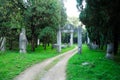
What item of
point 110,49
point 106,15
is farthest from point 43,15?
point 106,15

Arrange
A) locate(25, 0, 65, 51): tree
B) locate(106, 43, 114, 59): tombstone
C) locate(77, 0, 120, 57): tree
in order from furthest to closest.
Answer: locate(25, 0, 65, 51): tree, locate(106, 43, 114, 59): tombstone, locate(77, 0, 120, 57): tree

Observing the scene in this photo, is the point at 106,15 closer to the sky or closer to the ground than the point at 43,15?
closer to the ground

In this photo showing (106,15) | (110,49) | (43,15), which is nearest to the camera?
(106,15)

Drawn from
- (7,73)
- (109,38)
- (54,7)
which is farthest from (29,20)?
(7,73)

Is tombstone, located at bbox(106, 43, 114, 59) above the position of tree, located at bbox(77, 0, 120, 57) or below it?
below

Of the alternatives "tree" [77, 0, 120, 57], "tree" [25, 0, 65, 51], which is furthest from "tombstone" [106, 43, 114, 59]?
"tree" [25, 0, 65, 51]

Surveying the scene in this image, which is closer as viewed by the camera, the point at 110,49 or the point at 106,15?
the point at 106,15

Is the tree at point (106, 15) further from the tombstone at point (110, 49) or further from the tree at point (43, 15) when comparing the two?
the tree at point (43, 15)

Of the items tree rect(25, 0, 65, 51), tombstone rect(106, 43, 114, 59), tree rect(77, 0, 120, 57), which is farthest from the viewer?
tree rect(25, 0, 65, 51)

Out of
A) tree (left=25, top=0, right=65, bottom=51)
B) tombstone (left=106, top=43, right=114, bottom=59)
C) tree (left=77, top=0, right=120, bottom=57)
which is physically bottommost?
tombstone (left=106, top=43, right=114, bottom=59)

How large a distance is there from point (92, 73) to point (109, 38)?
5133 mm

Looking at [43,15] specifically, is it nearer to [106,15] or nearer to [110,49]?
[110,49]

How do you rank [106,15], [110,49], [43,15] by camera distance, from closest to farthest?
[106,15] → [110,49] → [43,15]

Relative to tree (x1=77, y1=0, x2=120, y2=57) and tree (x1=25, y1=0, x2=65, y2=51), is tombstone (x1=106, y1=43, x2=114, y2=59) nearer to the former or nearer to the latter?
tree (x1=77, y1=0, x2=120, y2=57)
